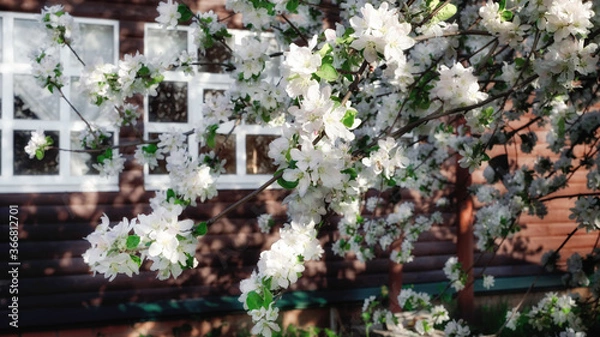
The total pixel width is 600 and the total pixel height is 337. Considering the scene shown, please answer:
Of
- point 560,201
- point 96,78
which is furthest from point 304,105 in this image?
point 560,201

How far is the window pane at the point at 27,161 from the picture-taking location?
19.3ft

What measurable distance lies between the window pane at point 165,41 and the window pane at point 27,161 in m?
1.27

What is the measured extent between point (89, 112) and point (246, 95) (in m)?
2.98

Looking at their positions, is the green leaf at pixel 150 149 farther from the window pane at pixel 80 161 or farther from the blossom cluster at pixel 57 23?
the window pane at pixel 80 161

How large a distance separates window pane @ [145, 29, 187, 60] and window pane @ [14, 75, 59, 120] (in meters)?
0.97

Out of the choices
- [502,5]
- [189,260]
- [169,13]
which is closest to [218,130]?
[169,13]

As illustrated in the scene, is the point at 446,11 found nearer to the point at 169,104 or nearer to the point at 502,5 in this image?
the point at 502,5

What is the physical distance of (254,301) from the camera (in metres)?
2.11

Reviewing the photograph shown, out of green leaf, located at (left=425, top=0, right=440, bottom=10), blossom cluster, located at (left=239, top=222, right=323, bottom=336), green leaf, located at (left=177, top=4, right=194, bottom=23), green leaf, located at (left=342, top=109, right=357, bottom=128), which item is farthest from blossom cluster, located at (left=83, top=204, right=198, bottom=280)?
green leaf, located at (left=177, top=4, right=194, bottom=23)

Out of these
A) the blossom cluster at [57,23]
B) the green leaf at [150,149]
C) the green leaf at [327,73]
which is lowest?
the green leaf at [327,73]

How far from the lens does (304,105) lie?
2.04m

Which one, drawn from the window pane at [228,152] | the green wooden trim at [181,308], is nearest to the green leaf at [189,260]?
the green wooden trim at [181,308]

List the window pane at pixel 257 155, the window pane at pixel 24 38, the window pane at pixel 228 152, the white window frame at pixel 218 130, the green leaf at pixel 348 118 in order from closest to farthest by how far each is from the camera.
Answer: the green leaf at pixel 348 118, the window pane at pixel 24 38, the white window frame at pixel 218 130, the window pane at pixel 228 152, the window pane at pixel 257 155

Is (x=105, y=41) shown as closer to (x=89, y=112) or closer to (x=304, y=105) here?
(x=89, y=112)
